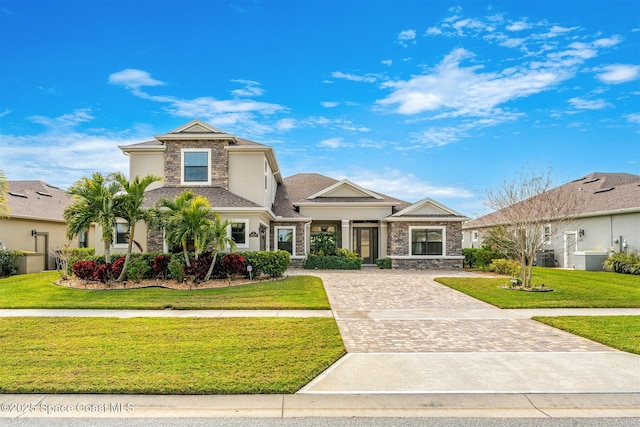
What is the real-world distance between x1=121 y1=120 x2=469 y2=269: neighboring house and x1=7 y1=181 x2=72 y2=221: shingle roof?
17.9 ft

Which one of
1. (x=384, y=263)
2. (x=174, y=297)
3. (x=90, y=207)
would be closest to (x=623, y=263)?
(x=384, y=263)

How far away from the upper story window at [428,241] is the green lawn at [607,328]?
1458cm

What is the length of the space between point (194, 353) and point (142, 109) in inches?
621

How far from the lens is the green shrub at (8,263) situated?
19719 millimetres

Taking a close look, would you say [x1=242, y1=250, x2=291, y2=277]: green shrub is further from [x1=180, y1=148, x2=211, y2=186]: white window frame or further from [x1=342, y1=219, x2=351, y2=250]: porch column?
[x1=342, y1=219, x2=351, y2=250]: porch column

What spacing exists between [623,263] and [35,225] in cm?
3093

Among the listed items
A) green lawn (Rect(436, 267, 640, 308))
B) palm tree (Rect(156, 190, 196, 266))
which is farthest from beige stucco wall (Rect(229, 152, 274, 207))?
green lawn (Rect(436, 267, 640, 308))

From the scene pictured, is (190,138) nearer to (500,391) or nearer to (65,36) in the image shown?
(65,36)

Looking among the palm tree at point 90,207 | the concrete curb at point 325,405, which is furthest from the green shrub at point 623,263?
the palm tree at point 90,207

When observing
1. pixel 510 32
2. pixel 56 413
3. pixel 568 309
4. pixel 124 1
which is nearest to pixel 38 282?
pixel 124 1

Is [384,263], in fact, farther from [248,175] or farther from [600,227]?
[600,227]

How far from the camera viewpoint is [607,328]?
Result: 903cm

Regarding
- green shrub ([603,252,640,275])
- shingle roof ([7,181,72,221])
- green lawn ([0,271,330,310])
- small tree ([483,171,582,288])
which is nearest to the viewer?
green lawn ([0,271,330,310])

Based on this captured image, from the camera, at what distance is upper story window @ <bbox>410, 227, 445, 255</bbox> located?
2488 cm
